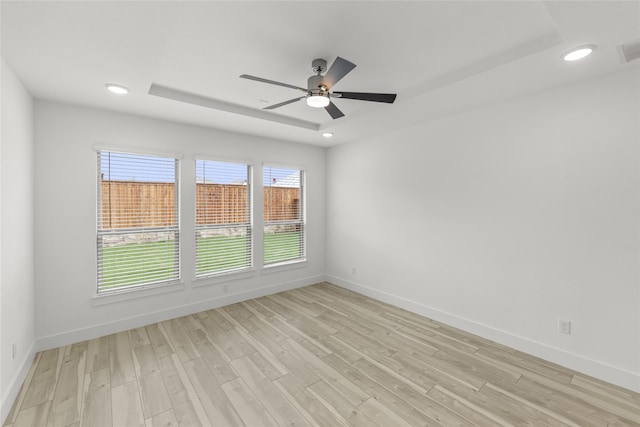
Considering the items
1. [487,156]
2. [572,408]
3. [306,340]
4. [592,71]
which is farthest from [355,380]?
[592,71]

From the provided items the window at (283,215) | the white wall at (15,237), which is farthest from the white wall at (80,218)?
the window at (283,215)

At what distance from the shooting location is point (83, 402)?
2129mm

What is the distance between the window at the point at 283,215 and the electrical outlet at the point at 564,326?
12.1 feet

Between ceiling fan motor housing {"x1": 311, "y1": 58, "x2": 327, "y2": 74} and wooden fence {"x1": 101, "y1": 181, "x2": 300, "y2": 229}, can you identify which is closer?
ceiling fan motor housing {"x1": 311, "y1": 58, "x2": 327, "y2": 74}

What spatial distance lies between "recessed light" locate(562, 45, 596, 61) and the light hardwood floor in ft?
8.79

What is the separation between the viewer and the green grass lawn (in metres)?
3.31

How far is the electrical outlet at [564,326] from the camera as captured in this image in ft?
8.57

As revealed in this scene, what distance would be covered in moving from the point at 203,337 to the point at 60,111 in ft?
9.71

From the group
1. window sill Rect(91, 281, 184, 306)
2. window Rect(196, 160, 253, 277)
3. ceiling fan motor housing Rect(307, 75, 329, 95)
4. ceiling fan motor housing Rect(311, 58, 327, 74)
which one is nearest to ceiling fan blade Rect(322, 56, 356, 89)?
ceiling fan motor housing Rect(307, 75, 329, 95)

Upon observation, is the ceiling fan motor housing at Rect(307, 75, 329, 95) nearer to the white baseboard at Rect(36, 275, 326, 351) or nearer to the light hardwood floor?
the light hardwood floor

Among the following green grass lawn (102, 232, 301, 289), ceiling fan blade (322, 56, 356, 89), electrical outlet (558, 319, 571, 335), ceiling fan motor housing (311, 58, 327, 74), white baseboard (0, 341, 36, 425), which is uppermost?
ceiling fan motor housing (311, 58, 327, 74)

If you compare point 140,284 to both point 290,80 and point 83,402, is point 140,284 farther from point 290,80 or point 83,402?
point 290,80

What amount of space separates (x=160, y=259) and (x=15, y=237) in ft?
4.85

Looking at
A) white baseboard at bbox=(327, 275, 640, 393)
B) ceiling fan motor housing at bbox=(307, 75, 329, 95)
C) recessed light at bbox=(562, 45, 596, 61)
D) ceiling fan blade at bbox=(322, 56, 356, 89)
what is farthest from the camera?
white baseboard at bbox=(327, 275, 640, 393)
